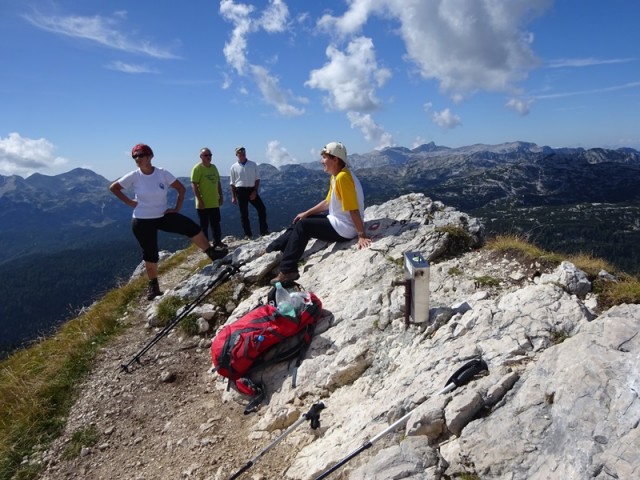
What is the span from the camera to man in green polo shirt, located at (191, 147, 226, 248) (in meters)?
14.8

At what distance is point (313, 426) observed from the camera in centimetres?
586

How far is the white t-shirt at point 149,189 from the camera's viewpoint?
34.5 ft

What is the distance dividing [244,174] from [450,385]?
507 inches

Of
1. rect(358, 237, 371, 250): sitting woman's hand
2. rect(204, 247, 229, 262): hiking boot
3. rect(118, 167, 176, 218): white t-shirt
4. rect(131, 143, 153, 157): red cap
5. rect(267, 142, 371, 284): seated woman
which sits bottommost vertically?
rect(204, 247, 229, 262): hiking boot

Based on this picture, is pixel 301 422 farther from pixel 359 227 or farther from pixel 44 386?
pixel 44 386

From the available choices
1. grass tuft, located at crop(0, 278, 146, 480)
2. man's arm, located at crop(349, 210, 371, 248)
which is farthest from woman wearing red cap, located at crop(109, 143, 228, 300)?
man's arm, located at crop(349, 210, 371, 248)

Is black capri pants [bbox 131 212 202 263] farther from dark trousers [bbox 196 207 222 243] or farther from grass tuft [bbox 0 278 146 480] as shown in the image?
dark trousers [bbox 196 207 222 243]

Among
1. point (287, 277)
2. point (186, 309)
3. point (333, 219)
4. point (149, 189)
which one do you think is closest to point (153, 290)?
point (186, 309)

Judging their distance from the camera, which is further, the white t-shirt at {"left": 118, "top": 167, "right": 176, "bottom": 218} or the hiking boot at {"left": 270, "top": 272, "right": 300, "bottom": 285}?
the white t-shirt at {"left": 118, "top": 167, "right": 176, "bottom": 218}

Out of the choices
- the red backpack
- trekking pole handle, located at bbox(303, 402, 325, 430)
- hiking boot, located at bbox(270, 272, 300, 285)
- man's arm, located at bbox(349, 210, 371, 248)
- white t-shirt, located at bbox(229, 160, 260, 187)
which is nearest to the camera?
trekking pole handle, located at bbox(303, 402, 325, 430)

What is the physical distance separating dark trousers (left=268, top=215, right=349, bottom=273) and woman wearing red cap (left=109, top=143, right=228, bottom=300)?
321cm

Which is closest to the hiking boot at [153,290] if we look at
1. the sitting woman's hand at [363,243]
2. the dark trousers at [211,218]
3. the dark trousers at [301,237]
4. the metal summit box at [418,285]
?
the dark trousers at [211,218]

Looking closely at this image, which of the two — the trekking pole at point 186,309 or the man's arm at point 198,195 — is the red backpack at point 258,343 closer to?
the trekking pole at point 186,309

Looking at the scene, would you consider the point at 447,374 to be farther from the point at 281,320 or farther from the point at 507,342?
the point at 281,320
